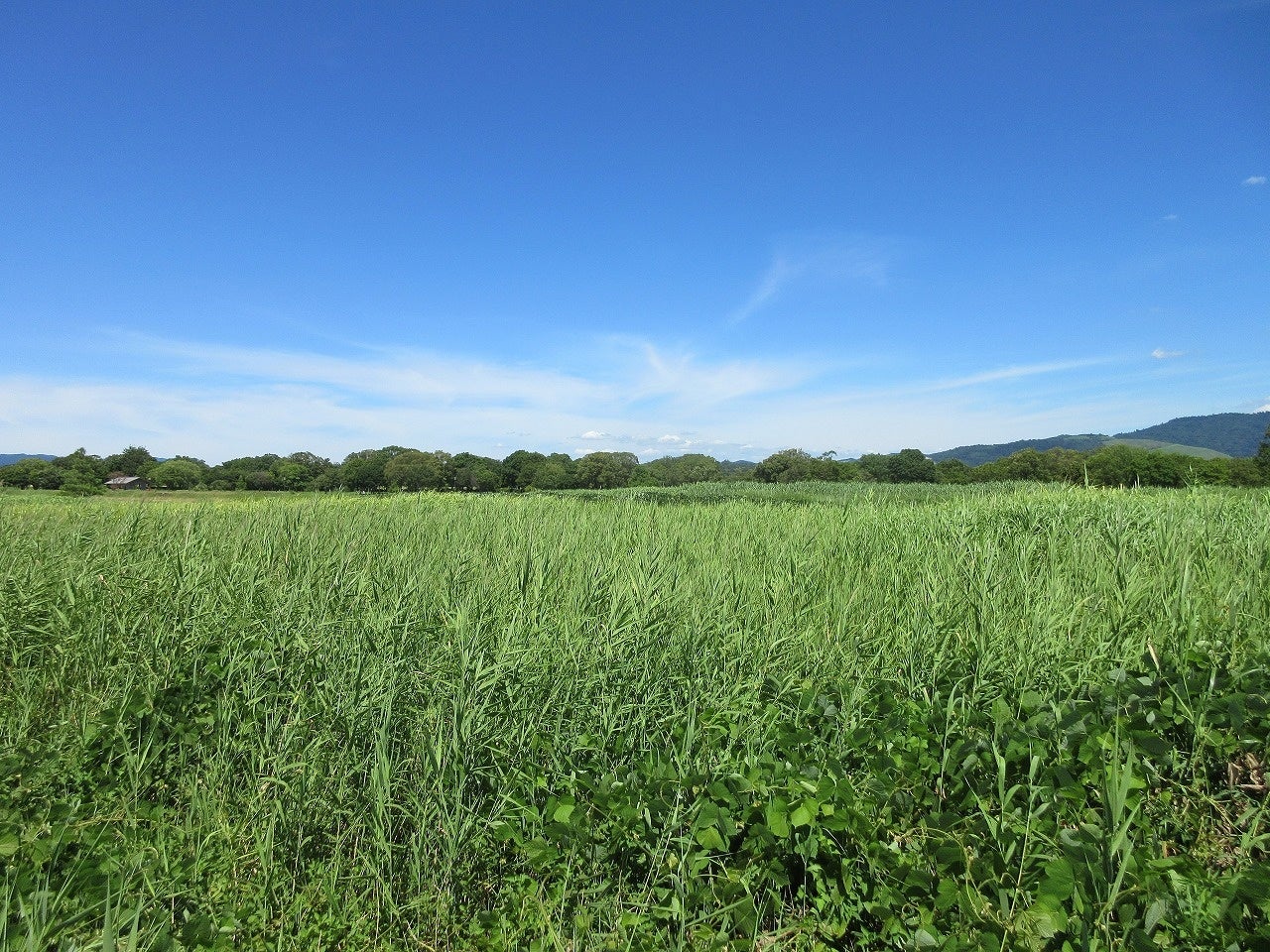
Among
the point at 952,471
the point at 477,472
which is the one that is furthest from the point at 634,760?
the point at 952,471

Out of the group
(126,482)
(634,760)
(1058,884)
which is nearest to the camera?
(1058,884)

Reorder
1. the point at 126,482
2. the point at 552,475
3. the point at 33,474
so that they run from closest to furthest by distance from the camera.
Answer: the point at 33,474 → the point at 126,482 → the point at 552,475

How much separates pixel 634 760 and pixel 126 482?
104ft

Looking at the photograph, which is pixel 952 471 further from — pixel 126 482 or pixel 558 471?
pixel 126 482

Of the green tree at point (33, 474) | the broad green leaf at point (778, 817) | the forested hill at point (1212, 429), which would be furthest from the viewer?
→ the forested hill at point (1212, 429)

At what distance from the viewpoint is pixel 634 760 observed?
104 inches

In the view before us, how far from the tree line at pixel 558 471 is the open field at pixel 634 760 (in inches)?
691

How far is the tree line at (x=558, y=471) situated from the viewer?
22.7 m

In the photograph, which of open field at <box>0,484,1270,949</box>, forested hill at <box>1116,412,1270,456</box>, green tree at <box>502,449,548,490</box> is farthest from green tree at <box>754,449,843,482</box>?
forested hill at <box>1116,412,1270,456</box>

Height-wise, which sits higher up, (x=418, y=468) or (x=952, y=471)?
(x=418, y=468)

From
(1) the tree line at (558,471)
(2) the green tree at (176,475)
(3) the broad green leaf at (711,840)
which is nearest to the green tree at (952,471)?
(1) the tree line at (558,471)

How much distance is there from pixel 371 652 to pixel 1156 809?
138 inches

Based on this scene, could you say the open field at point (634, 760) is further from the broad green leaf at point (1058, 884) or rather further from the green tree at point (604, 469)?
the green tree at point (604, 469)

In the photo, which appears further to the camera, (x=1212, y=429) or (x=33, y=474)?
(x=1212, y=429)
